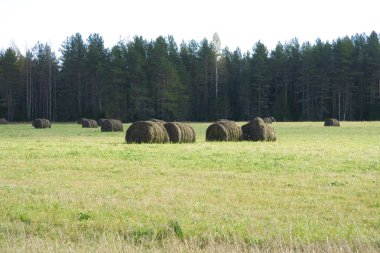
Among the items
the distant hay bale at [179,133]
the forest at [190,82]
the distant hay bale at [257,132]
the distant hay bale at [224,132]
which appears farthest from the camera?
the forest at [190,82]

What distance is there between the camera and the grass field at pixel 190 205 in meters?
6.32

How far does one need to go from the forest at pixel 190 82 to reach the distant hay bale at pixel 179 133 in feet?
173

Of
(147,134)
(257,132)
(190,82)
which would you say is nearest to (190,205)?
(147,134)

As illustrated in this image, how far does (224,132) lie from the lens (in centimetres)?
2592

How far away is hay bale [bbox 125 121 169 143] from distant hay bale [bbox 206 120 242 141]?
9.14ft

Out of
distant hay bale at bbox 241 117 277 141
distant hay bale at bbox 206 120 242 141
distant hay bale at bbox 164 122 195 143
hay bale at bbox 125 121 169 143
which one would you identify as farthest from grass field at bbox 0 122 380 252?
distant hay bale at bbox 241 117 277 141

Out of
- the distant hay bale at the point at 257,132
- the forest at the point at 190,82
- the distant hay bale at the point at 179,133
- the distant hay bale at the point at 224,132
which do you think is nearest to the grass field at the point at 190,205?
the distant hay bale at the point at 179,133

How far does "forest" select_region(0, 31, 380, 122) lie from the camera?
266 feet

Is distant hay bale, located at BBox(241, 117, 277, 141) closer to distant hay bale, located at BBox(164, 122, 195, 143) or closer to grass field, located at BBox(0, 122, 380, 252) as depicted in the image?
distant hay bale, located at BBox(164, 122, 195, 143)

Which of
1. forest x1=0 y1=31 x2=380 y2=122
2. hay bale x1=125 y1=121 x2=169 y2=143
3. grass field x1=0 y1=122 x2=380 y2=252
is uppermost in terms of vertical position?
forest x1=0 y1=31 x2=380 y2=122

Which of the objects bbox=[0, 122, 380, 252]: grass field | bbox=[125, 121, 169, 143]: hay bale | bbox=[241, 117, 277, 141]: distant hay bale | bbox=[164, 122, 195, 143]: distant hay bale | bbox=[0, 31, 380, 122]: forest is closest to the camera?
bbox=[0, 122, 380, 252]: grass field

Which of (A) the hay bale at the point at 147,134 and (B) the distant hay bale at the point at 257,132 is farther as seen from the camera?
(B) the distant hay bale at the point at 257,132

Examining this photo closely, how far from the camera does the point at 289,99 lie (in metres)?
87.2

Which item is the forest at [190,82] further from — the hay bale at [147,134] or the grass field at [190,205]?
the grass field at [190,205]
